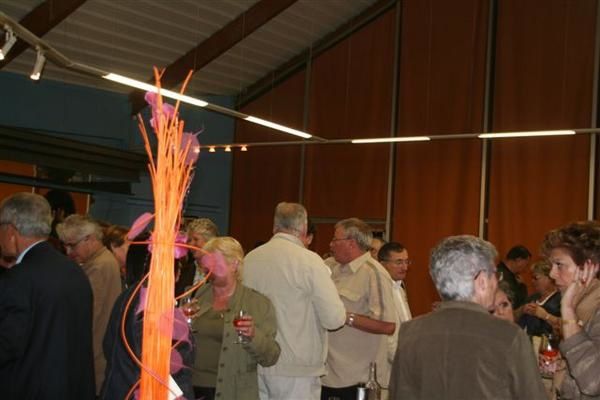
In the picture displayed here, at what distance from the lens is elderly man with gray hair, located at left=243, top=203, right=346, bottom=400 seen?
3.90 meters

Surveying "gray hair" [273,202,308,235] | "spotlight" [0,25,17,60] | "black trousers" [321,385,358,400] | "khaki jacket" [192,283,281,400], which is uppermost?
"spotlight" [0,25,17,60]

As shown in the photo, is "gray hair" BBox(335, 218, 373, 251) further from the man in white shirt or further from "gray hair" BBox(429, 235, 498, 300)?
"gray hair" BBox(429, 235, 498, 300)

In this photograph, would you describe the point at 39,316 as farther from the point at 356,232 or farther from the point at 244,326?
the point at 356,232

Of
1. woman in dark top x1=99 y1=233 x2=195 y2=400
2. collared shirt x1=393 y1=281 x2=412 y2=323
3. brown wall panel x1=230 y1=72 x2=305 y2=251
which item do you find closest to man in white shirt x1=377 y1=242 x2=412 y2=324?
collared shirt x1=393 y1=281 x2=412 y2=323

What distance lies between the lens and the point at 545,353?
9.67 feet

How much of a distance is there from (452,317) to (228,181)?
11175mm

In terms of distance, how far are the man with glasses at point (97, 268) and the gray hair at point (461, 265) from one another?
2.42 metres

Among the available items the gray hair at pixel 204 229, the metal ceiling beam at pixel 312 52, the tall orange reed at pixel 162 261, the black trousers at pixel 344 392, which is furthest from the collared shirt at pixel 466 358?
the metal ceiling beam at pixel 312 52

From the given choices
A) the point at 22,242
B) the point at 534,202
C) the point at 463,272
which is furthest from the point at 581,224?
the point at 534,202

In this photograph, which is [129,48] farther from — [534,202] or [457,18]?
[534,202]

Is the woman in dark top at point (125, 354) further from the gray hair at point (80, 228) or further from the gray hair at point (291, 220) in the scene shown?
the gray hair at point (80, 228)

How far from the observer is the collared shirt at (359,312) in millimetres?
4527

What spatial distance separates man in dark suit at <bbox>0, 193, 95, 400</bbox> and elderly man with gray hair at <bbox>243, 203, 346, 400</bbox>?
109cm

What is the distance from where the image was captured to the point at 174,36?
428 inches
